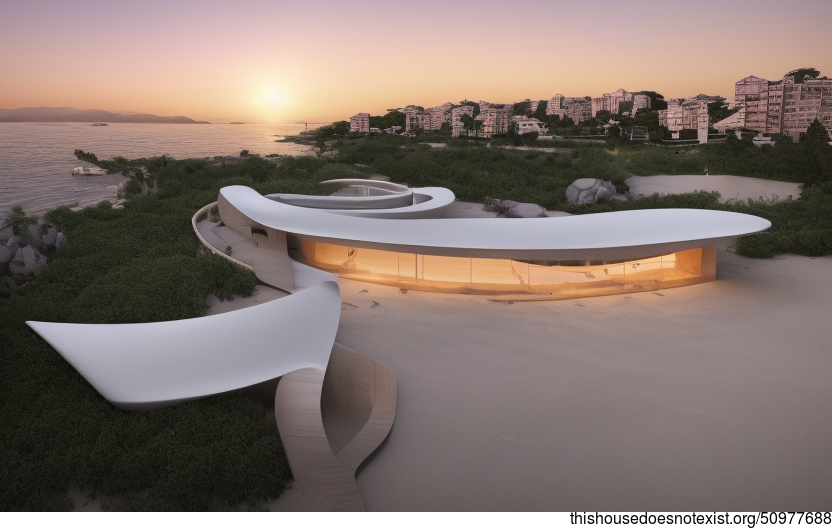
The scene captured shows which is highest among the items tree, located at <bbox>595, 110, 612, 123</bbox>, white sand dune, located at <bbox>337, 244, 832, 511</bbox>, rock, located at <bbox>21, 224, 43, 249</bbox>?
tree, located at <bbox>595, 110, 612, 123</bbox>

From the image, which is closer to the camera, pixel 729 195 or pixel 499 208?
pixel 499 208

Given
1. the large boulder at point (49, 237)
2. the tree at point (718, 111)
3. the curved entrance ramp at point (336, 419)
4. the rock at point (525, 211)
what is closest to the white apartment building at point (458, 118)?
the tree at point (718, 111)

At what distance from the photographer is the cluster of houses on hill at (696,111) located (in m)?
21.2

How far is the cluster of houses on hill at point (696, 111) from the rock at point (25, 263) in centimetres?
2286

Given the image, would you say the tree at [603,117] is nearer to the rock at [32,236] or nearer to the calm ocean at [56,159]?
the calm ocean at [56,159]

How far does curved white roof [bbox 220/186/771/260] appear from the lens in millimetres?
9078

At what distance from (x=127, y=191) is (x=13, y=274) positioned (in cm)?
1081

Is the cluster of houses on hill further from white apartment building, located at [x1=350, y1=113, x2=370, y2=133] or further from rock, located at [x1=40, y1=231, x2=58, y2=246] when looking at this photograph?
rock, located at [x1=40, y1=231, x2=58, y2=246]

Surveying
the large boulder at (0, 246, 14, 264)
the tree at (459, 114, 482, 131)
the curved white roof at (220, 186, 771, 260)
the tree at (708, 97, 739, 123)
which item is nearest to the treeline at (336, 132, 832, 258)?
the curved white roof at (220, 186, 771, 260)

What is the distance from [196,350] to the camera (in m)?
5.98

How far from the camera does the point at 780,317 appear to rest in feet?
27.2

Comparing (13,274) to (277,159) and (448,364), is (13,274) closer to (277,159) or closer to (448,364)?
(448,364)

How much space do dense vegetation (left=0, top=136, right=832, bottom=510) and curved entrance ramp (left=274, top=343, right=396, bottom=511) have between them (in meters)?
0.29
